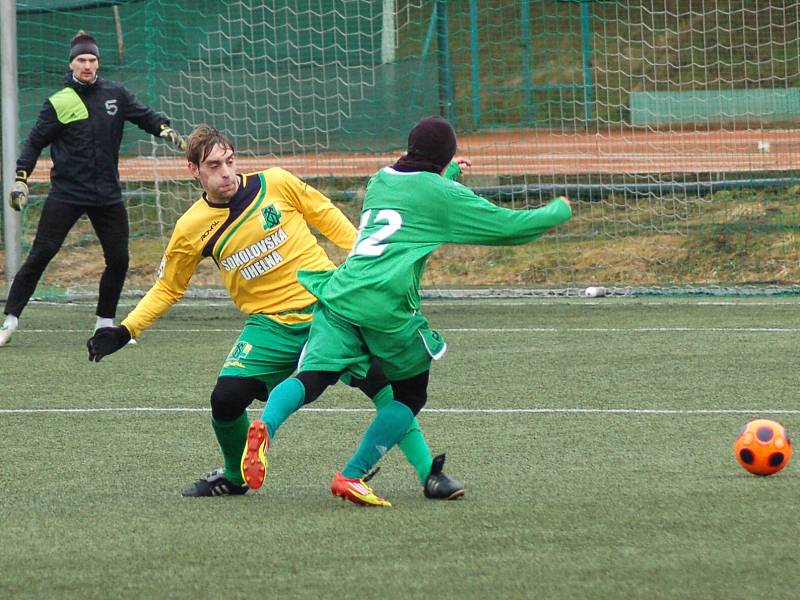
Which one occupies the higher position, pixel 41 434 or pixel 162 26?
pixel 162 26

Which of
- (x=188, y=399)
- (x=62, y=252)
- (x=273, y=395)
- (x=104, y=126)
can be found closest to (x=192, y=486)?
(x=273, y=395)

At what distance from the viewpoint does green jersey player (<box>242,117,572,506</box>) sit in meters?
5.15

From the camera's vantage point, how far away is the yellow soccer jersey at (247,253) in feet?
18.5

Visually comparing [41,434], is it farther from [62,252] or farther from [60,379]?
[62,252]

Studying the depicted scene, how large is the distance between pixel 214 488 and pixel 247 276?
784mm

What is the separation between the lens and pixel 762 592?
3.95 meters

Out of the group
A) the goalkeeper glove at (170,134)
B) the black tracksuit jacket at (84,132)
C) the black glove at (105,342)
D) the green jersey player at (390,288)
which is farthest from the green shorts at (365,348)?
the black tracksuit jacket at (84,132)

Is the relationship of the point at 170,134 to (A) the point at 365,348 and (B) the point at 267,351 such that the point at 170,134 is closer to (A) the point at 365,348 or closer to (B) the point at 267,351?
(B) the point at 267,351

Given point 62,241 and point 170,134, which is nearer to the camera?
point 170,134

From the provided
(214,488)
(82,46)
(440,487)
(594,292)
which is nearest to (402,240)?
(440,487)

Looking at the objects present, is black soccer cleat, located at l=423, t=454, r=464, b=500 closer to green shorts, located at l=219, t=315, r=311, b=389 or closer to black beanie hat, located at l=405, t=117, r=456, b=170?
green shorts, located at l=219, t=315, r=311, b=389

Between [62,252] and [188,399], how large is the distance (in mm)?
7660

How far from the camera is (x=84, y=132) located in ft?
32.6

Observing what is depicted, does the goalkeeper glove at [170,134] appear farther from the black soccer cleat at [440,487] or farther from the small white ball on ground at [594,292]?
the black soccer cleat at [440,487]
